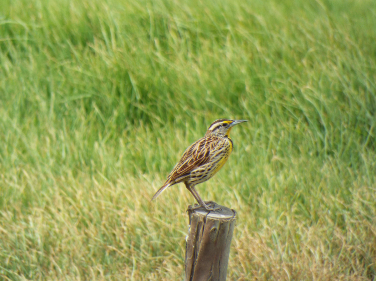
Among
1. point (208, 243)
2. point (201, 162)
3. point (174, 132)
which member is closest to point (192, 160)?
point (201, 162)

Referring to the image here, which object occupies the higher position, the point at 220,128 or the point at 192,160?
the point at 220,128

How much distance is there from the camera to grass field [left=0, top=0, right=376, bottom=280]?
15.0 feet

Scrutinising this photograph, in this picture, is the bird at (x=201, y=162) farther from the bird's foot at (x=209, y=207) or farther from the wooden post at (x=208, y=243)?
the wooden post at (x=208, y=243)

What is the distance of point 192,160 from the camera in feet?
10.8

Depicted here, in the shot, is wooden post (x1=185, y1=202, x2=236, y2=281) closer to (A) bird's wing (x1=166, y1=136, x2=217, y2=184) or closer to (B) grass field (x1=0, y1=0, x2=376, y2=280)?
(A) bird's wing (x1=166, y1=136, x2=217, y2=184)

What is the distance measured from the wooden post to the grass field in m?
1.00

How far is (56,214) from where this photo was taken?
488 centimetres

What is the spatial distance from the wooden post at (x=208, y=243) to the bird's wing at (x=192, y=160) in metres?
0.25

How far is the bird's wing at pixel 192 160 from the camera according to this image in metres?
3.28

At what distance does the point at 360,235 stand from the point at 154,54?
393cm

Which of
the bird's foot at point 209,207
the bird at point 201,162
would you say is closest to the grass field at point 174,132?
the bird's foot at point 209,207

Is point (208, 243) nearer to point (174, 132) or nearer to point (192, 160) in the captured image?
point (192, 160)

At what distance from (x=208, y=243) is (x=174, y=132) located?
3.14 meters

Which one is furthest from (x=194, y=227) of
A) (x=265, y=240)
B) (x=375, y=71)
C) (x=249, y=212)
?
(x=375, y=71)
